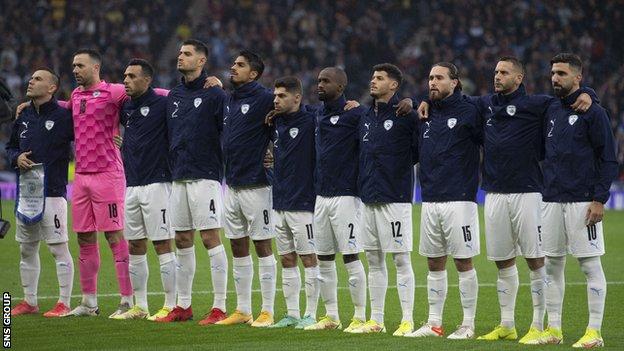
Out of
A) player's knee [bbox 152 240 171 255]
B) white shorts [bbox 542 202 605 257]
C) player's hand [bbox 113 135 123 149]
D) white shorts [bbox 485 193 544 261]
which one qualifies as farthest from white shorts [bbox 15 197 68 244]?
white shorts [bbox 542 202 605 257]

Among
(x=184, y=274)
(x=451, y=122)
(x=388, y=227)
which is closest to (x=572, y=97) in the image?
(x=451, y=122)

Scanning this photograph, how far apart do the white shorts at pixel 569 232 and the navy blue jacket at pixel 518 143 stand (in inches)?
12.3

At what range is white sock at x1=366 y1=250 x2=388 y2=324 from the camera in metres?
10.8

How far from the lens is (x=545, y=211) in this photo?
9977 millimetres

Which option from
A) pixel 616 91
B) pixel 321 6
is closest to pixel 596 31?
pixel 616 91

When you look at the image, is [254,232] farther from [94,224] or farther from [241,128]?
[94,224]

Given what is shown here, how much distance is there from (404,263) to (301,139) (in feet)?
Answer: 5.18

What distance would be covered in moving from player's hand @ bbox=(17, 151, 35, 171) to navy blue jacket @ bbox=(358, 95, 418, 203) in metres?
3.70

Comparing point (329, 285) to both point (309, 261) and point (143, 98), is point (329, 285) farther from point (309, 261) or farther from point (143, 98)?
point (143, 98)

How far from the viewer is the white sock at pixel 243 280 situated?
38.2ft

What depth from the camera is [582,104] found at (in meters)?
9.73

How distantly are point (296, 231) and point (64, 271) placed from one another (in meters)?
2.81

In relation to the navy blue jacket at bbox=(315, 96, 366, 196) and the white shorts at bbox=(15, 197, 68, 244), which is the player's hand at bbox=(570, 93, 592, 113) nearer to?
the navy blue jacket at bbox=(315, 96, 366, 196)

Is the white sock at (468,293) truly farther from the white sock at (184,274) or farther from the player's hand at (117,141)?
the player's hand at (117,141)
